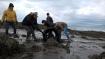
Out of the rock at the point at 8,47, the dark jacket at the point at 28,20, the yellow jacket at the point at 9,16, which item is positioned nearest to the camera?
the rock at the point at 8,47

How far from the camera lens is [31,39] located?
68.9 ft

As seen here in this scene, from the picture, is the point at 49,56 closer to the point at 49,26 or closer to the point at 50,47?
the point at 50,47

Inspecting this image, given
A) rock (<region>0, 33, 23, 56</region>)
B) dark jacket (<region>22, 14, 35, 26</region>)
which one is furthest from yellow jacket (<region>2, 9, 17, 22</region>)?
rock (<region>0, 33, 23, 56</region>)

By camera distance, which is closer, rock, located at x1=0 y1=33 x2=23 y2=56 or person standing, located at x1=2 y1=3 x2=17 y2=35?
rock, located at x1=0 y1=33 x2=23 y2=56

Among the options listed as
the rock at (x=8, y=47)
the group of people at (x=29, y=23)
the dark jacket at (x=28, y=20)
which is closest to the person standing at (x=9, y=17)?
the group of people at (x=29, y=23)

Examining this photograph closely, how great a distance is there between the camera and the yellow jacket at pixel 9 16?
19203mm

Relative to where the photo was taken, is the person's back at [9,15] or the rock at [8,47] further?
the person's back at [9,15]

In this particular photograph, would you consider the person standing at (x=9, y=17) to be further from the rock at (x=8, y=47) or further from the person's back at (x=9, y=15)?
the rock at (x=8, y=47)

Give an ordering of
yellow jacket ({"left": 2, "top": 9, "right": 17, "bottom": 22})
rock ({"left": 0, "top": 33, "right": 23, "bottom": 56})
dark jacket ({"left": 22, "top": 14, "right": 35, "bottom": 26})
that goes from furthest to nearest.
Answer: dark jacket ({"left": 22, "top": 14, "right": 35, "bottom": 26}) < yellow jacket ({"left": 2, "top": 9, "right": 17, "bottom": 22}) < rock ({"left": 0, "top": 33, "right": 23, "bottom": 56})

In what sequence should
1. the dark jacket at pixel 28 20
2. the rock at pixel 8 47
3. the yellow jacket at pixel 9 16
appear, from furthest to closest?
the dark jacket at pixel 28 20 → the yellow jacket at pixel 9 16 → the rock at pixel 8 47

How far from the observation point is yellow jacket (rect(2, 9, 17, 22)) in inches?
756

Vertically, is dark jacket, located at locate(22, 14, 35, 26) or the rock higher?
dark jacket, located at locate(22, 14, 35, 26)

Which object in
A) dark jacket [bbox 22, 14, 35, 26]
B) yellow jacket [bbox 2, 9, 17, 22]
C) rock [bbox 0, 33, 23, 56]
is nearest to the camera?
rock [bbox 0, 33, 23, 56]

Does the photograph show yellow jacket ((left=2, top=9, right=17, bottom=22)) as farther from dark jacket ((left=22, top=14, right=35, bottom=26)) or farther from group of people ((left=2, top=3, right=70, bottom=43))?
dark jacket ((left=22, top=14, right=35, bottom=26))
